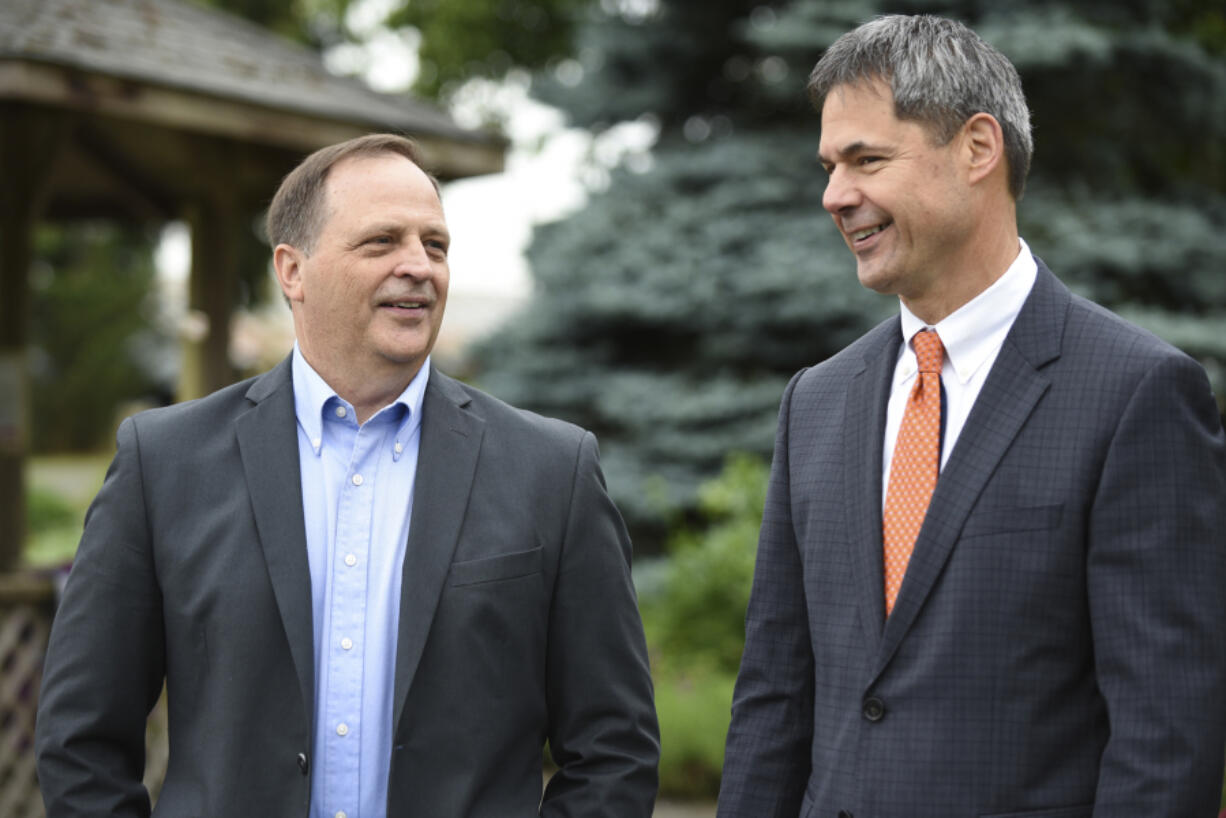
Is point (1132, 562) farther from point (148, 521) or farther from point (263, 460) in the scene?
point (148, 521)

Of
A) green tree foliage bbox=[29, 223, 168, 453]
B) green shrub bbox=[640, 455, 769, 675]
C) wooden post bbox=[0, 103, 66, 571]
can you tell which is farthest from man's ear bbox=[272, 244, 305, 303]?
green tree foliage bbox=[29, 223, 168, 453]

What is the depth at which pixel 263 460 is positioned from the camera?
2.74 m

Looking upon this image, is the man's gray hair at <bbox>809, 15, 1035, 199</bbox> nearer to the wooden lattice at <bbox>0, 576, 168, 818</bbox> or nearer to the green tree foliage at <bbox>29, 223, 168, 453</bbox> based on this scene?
the wooden lattice at <bbox>0, 576, 168, 818</bbox>

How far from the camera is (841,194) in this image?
8.14 feet

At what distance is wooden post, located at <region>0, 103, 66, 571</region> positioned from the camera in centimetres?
736

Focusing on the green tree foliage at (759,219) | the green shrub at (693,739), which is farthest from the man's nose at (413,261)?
the green tree foliage at (759,219)

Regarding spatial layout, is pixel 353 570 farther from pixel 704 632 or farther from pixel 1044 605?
pixel 704 632

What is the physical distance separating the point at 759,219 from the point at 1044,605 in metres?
7.07

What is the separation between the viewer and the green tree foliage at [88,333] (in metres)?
29.5

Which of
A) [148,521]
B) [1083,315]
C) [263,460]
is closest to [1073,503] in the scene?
[1083,315]

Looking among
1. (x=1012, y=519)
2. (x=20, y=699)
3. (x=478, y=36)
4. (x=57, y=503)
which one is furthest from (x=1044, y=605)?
(x=57, y=503)

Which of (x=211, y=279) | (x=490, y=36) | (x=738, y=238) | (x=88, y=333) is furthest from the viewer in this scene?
(x=88, y=333)

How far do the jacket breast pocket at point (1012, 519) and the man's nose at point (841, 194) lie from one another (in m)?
0.60

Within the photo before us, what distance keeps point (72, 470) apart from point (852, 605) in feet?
92.6
